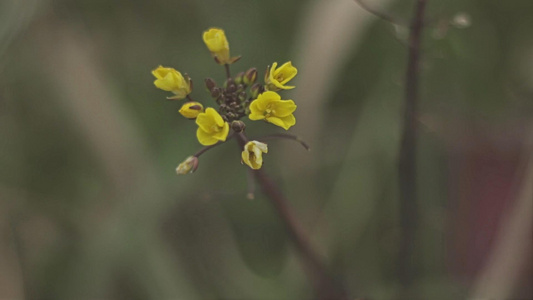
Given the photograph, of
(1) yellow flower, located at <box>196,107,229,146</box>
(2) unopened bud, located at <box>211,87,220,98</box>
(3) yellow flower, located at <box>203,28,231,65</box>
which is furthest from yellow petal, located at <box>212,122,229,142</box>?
(3) yellow flower, located at <box>203,28,231,65</box>

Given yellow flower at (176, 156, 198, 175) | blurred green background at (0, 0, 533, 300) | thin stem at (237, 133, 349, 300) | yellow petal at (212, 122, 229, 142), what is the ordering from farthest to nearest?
blurred green background at (0, 0, 533, 300) < thin stem at (237, 133, 349, 300) < yellow flower at (176, 156, 198, 175) < yellow petal at (212, 122, 229, 142)

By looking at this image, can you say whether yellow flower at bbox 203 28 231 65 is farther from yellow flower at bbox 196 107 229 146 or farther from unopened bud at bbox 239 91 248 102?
yellow flower at bbox 196 107 229 146

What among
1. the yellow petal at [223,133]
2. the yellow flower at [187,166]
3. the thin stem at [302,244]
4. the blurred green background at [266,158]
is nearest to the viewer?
the yellow petal at [223,133]

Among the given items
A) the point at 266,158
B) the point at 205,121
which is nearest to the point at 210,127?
→ the point at 205,121

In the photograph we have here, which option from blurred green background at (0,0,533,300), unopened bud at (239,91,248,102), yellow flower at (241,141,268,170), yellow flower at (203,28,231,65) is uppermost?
yellow flower at (203,28,231,65)

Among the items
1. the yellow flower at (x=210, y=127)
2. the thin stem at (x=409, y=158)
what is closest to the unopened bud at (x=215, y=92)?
the yellow flower at (x=210, y=127)

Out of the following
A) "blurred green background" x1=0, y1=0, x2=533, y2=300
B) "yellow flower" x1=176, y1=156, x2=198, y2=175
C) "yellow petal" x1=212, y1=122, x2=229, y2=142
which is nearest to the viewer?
"yellow petal" x1=212, y1=122, x2=229, y2=142

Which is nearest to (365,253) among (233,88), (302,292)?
(302,292)

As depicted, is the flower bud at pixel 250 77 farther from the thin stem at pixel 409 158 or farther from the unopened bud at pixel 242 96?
the thin stem at pixel 409 158
